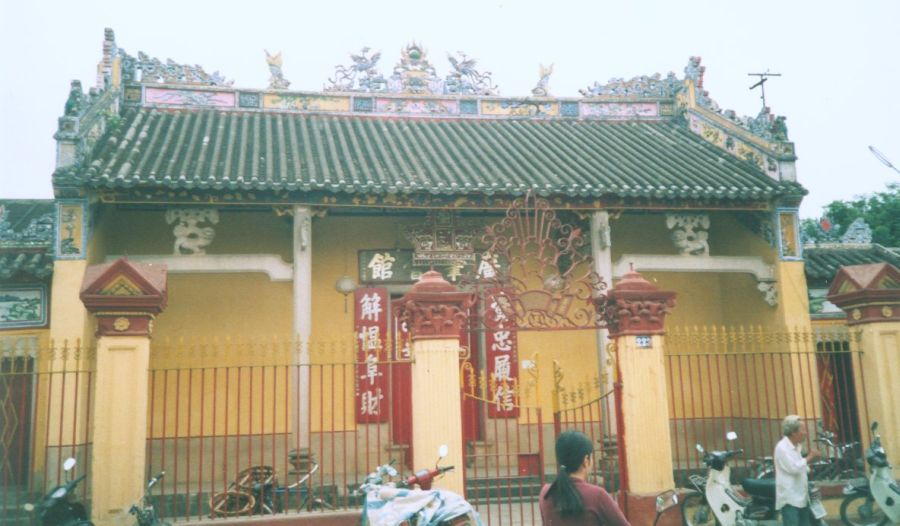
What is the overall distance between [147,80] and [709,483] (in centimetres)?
994

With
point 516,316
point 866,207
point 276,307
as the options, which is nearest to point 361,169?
point 276,307

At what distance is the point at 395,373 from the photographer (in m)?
10.5

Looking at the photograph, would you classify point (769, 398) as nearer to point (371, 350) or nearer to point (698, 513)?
point (698, 513)

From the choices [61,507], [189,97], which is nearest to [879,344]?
[61,507]

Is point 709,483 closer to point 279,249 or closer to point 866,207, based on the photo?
point 279,249

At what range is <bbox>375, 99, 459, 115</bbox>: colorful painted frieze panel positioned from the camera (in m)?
12.8

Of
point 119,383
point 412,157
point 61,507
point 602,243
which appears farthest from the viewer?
point 412,157

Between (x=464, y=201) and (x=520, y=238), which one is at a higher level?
(x=464, y=201)

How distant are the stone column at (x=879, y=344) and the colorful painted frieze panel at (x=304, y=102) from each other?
315 inches

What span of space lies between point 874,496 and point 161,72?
434 inches

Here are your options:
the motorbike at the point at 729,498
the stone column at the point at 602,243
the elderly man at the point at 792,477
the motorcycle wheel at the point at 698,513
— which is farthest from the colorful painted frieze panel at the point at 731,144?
the elderly man at the point at 792,477

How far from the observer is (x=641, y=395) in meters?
6.46

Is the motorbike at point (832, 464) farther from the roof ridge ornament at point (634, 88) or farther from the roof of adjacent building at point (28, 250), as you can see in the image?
the roof of adjacent building at point (28, 250)

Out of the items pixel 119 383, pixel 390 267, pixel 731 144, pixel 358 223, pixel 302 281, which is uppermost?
pixel 731 144
